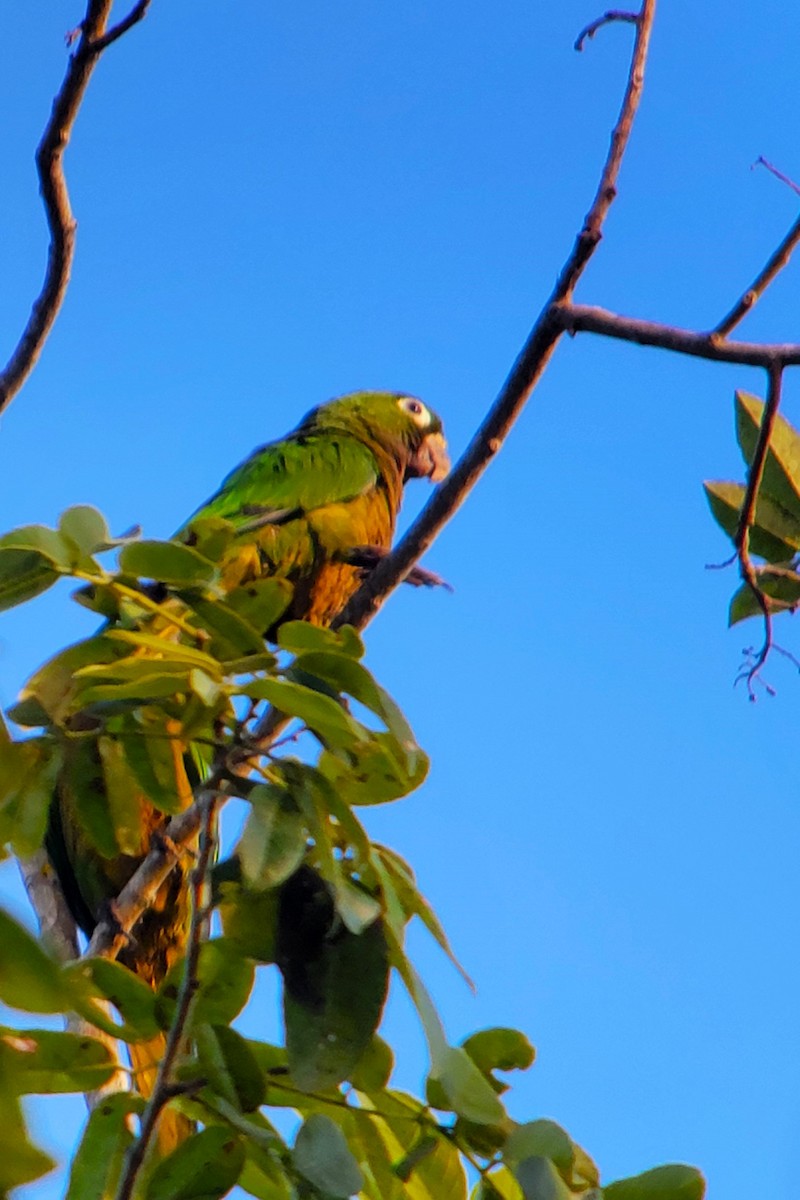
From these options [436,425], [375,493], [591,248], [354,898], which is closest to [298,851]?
[354,898]

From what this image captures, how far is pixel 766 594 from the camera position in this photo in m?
1.98

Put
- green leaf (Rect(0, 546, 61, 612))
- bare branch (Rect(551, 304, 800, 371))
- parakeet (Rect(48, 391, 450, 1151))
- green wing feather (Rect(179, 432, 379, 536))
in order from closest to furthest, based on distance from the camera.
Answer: green leaf (Rect(0, 546, 61, 612)), bare branch (Rect(551, 304, 800, 371)), parakeet (Rect(48, 391, 450, 1151)), green wing feather (Rect(179, 432, 379, 536))

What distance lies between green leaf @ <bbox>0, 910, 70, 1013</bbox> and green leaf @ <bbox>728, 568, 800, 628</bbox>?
162 centimetres

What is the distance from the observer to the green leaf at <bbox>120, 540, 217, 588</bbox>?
3.52ft

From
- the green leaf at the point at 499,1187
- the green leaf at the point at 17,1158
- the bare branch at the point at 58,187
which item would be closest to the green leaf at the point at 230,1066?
the green leaf at the point at 499,1187

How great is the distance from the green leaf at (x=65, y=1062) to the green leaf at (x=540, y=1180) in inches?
14.5

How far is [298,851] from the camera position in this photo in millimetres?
958

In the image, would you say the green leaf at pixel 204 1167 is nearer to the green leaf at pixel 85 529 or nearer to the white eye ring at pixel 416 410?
the green leaf at pixel 85 529

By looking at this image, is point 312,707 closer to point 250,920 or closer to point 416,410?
point 250,920

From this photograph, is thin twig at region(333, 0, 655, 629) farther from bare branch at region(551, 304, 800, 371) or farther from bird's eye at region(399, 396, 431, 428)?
bird's eye at region(399, 396, 431, 428)

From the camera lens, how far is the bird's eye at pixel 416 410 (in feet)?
14.9

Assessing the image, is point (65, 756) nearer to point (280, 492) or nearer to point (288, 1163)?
point (288, 1163)

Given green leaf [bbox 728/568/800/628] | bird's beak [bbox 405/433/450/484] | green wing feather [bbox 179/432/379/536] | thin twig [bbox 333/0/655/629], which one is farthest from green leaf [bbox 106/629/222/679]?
bird's beak [bbox 405/433/450/484]

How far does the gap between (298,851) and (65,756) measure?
292 mm
